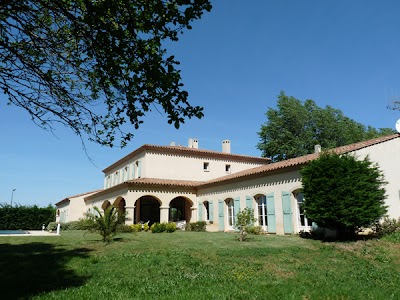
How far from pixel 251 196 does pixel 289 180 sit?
10.8ft

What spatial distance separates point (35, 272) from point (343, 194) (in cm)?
1108

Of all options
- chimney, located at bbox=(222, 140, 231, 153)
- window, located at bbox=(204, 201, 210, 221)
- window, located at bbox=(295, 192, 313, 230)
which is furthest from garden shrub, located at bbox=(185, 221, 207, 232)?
chimney, located at bbox=(222, 140, 231, 153)

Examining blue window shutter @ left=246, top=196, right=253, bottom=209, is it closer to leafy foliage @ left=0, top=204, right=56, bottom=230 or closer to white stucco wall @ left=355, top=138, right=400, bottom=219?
white stucco wall @ left=355, top=138, right=400, bottom=219

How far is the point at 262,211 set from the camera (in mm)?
19594

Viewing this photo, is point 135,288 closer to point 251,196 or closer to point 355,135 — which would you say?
point 251,196

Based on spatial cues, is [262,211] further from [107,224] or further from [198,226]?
[107,224]

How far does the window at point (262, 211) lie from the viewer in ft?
62.9

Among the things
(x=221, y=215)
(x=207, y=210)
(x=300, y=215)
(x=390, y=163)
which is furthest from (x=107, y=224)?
(x=390, y=163)

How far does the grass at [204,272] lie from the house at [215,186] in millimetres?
4566

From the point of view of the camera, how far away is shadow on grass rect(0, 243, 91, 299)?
657cm

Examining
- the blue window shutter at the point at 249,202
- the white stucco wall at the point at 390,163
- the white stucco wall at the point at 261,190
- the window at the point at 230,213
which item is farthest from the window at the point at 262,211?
the white stucco wall at the point at 390,163

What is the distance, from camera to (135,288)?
6746mm

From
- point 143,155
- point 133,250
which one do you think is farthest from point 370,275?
point 143,155

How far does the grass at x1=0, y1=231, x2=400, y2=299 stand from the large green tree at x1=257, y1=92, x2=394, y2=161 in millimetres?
23692
